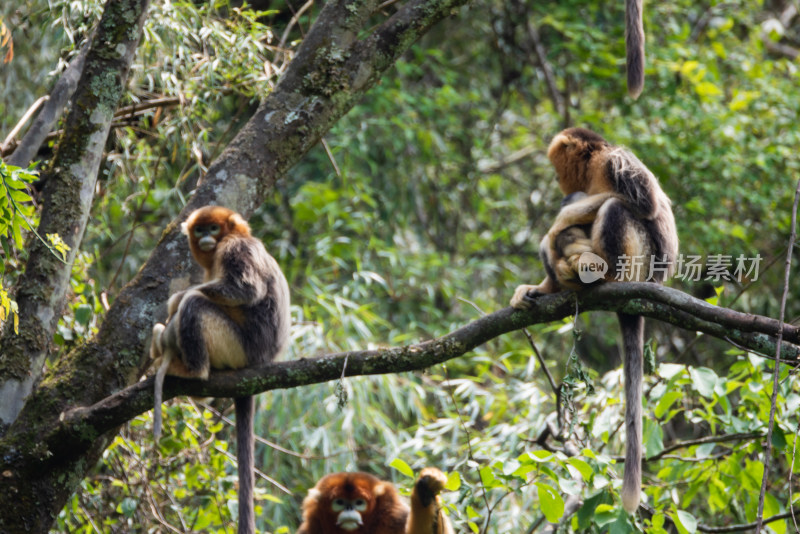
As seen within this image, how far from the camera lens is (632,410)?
333 centimetres

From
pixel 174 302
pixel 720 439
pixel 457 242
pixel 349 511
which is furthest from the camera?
pixel 457 242

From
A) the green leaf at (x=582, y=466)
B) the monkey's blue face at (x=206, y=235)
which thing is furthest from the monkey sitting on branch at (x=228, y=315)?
the green leaf at (x=582, y=466)

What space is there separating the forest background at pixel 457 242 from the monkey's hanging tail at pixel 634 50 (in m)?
1.00

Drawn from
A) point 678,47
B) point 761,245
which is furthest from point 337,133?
point 761,245

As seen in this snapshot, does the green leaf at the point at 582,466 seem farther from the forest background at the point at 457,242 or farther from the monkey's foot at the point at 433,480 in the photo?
the monkey's foot at the point at 433,480

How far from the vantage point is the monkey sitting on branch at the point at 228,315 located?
3.44 metres

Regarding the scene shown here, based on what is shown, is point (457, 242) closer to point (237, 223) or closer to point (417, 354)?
point (237, 223)

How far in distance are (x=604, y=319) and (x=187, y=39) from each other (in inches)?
194

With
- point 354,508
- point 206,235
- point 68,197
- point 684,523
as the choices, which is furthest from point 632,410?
point 68,197

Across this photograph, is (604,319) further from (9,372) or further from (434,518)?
(9,372)

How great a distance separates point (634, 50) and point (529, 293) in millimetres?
1137

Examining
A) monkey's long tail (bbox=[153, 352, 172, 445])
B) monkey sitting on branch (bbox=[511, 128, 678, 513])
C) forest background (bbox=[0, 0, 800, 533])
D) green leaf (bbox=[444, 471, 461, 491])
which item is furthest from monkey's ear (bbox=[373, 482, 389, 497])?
monkey's long tail (bbox=[153, 352, 172, 445])

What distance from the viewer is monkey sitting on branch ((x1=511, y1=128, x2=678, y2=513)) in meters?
3.47

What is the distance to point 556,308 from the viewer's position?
309cm
